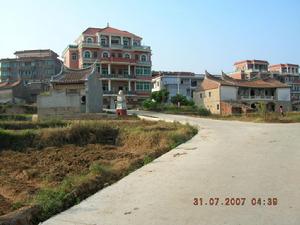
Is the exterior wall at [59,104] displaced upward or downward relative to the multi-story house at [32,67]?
downward

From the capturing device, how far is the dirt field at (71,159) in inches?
496

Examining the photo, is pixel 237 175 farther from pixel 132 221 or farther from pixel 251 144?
pixel 251 144

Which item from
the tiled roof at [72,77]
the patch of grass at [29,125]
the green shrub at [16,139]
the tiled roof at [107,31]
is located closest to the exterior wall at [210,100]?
the tiled roof at [107,31]

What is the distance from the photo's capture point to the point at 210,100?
6012 cm

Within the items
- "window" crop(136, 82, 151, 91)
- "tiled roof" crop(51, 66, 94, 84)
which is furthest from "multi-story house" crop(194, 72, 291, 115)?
"tiled roof" crop(51, 66, 94, 84)

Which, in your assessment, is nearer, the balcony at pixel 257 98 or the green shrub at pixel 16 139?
the green shrub at pixel 16 139

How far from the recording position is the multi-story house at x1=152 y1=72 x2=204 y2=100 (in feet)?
240

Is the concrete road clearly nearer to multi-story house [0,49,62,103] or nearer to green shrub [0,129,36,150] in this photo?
green shrub [0,129,36,150]

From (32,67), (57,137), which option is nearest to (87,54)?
(32,67)

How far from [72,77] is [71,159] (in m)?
23.3

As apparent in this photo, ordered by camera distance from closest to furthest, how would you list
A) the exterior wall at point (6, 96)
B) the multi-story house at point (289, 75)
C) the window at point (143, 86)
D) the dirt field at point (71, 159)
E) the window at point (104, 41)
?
the dirt field at point (71, 159) → the exterior wall at point (6, 96) → the window at point (104, 41) → the window at point (143, 86) → the multi-story house at point (289, 75)

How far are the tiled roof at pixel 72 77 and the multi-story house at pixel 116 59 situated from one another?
71.9 ft

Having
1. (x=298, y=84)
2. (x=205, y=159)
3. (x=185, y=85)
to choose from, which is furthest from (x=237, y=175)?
(x=298, y=84)

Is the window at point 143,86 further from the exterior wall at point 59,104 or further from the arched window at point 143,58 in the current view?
the exterior wall at point 59,104
